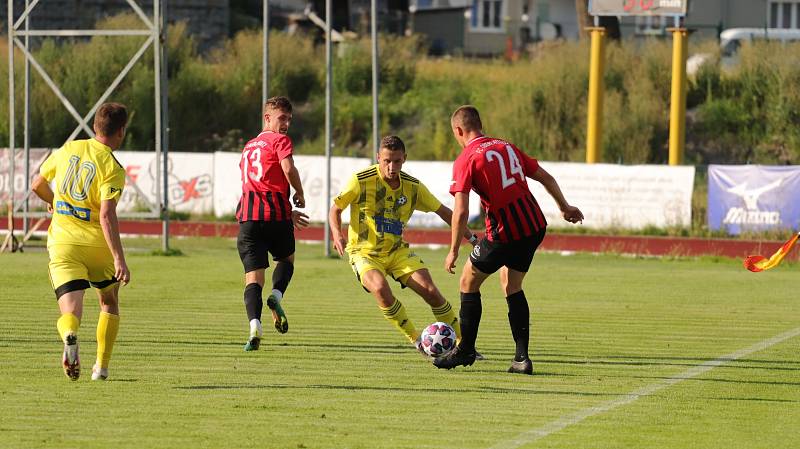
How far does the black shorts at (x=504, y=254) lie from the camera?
33.4 feet

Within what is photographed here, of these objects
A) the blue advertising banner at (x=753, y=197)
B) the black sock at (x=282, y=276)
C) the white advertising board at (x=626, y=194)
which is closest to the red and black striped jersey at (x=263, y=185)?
the black sock at (x=282, y=276)

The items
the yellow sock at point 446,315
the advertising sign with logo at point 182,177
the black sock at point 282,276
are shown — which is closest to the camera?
the yellow sock at point 446,315

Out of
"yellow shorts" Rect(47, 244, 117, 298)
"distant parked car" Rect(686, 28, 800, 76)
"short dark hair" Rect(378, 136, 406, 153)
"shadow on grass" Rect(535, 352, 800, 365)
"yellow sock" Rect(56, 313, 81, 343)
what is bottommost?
"shadow on grass" Rect(535, 352, 800, 365)

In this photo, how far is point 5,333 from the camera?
12.4 m

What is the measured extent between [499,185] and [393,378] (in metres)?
1.54

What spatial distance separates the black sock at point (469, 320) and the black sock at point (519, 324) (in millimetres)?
254

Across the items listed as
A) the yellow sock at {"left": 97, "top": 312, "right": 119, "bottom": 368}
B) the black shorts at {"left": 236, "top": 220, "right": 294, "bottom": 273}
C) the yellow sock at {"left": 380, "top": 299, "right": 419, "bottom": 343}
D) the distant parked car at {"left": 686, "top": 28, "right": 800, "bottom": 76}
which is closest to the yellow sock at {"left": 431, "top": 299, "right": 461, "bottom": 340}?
the yellow sock at {"left": 380, "top": 299, "right": 419, "bottom": 343}

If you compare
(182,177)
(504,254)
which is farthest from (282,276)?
(182,177)

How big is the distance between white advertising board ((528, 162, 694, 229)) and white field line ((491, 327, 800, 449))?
15800 millimetres

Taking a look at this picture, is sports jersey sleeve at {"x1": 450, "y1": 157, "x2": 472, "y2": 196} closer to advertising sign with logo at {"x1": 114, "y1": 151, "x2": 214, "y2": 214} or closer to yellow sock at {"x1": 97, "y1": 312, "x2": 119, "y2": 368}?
yellow sock at {"x1": 97, "y1": 312, "x2": 119, "y2": 368}

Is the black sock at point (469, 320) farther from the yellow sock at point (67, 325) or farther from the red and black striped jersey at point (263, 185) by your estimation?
the yellow sock at point (67, 325)

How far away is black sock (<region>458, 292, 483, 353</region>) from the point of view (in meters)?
10.5

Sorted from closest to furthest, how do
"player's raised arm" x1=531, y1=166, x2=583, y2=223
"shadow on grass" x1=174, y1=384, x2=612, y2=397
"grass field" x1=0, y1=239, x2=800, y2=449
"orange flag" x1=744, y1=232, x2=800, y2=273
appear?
"grass field" x1=0, y1=239, x2=800, y2=449, "shadow on grass" x1=174, y1=384, x2=612, y2=397, "player's raised arm" x1=531, y1=166, x2=583, y2=223, "orange flag" x1=744, y1=232, x2=800, y2=273

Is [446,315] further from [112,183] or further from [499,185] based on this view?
[112,183]
